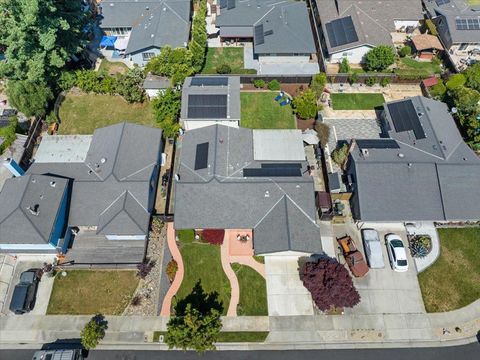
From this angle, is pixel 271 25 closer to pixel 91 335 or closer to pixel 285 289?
pixel 285 289

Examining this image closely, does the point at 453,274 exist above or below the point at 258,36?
below

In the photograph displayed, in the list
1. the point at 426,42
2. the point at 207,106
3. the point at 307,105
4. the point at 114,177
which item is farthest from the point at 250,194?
the point at 426,42

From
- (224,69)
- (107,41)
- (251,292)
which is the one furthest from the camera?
(107,41)

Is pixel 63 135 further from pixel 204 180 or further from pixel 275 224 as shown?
pixel 275 224

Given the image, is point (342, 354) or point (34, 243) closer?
point (342, 354)

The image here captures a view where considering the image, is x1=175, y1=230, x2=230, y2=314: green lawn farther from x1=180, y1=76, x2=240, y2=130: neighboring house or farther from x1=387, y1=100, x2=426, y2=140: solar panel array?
x1=387, y1=100, x2=426, y2=140: solar panel array

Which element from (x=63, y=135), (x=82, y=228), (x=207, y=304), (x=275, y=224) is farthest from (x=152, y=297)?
(x=63, y=135)
